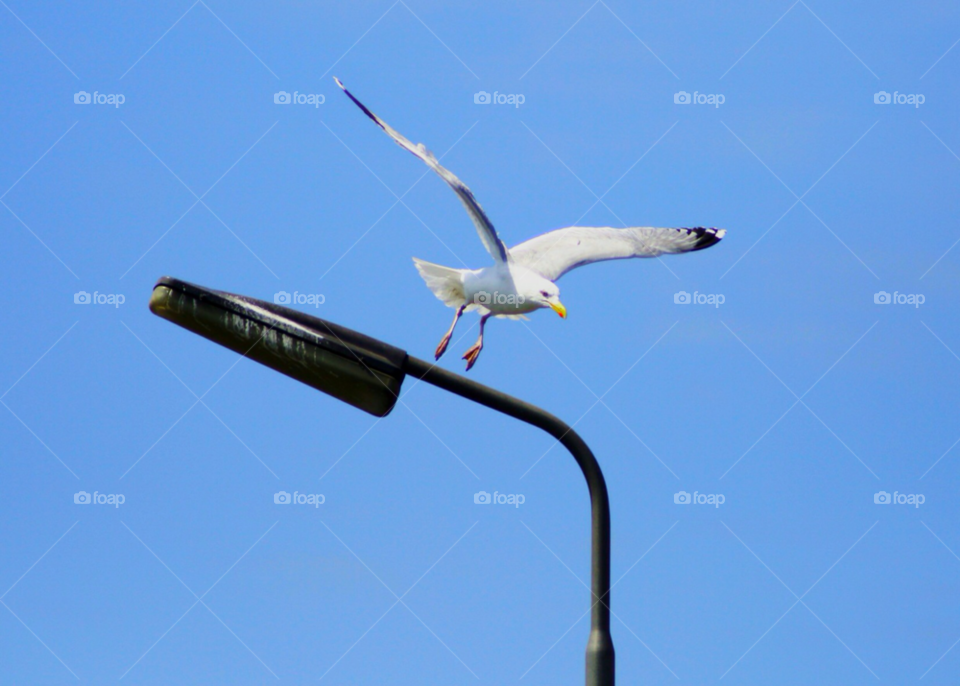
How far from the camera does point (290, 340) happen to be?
16.7 feet

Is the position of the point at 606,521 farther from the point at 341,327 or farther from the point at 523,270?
the point at 523,270

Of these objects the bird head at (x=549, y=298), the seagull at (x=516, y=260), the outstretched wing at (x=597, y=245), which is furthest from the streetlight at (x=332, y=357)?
the outstretched wing at (x=597, y=245)

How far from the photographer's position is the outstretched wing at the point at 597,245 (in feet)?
35.6

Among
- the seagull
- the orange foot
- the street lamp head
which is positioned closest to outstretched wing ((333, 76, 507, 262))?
the seagull

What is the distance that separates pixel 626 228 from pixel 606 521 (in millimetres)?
7553

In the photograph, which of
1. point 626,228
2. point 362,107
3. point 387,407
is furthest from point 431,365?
point 626,228

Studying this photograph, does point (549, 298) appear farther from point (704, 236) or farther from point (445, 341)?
point (704, 236)

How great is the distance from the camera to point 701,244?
12.6 meters

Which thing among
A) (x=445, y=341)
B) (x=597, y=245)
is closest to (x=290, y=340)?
(x=445, y=341)

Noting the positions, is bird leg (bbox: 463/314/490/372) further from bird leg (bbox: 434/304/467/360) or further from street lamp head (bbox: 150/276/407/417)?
street lamp head (bbox: 150/276/407/417)

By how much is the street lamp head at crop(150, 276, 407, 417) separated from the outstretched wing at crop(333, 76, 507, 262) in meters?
3.63

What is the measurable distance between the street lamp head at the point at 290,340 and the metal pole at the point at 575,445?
0.16m

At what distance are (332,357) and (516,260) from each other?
5.76m

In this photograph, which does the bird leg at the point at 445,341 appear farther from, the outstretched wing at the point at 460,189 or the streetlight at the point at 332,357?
the streetlight at the point at 332,357
